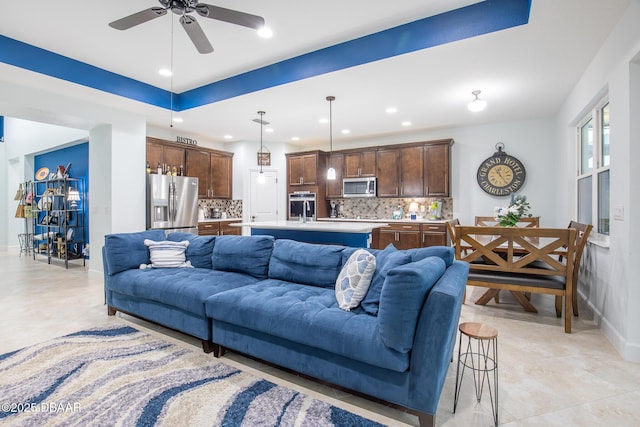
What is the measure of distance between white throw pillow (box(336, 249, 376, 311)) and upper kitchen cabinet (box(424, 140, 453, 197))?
4306 millimetres

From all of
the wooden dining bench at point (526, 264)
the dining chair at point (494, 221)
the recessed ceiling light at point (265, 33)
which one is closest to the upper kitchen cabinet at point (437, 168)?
the dining chair at point (494, 221)

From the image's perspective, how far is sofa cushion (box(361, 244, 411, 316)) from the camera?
200 centimetres

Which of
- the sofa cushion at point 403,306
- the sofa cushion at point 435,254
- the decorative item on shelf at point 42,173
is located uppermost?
the decorative item on shelf at point 42,173

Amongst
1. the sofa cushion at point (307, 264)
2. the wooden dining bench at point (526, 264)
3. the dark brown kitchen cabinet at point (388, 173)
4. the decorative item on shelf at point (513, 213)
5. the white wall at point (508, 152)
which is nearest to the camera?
the sofa cushion at point (307, 264)

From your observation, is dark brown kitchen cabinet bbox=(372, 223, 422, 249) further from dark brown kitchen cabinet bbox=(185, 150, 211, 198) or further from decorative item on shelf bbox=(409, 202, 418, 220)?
dark brown kitchen cabinet bbox=(185, 150, 211, 198)

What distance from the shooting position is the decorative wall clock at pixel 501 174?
5.64 meters

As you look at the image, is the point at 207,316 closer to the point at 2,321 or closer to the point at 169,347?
the point at 169,347

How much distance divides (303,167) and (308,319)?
555 centimetres

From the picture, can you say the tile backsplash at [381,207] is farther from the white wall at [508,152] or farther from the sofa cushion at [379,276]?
the sofa cushion at [379,276]

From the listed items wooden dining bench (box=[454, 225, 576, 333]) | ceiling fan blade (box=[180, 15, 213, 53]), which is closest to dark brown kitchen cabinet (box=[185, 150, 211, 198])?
ceiling fan blade (box=[180, 15, 213, 53])

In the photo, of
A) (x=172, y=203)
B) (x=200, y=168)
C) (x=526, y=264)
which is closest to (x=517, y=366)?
(x=526, y=264)

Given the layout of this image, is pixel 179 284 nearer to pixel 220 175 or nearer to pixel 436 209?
pixel 220 175

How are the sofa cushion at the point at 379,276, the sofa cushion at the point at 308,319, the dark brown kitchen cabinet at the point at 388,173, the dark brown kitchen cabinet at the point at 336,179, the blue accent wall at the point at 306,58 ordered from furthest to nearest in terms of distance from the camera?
1. the dark brown kitchen cabinet at the point at 336,179
2. the dark brown kitchen cabinet at the point at 388,173
3. the blue accent wall at the point at 306,58
4. the sofa cushion at the point at 379,276
5. the sofa cushion at the point at 308,319

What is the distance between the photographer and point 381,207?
6.94 meters
